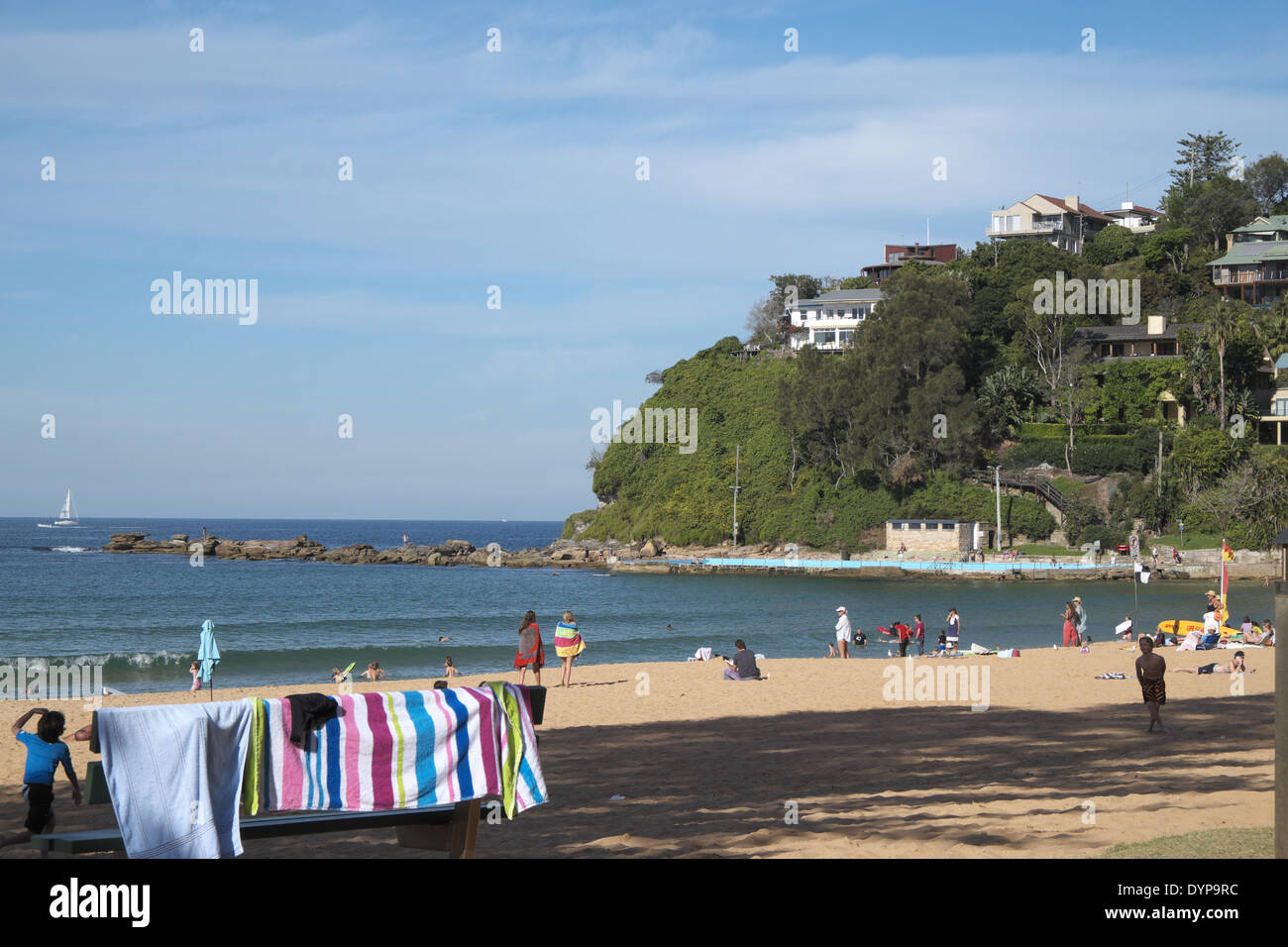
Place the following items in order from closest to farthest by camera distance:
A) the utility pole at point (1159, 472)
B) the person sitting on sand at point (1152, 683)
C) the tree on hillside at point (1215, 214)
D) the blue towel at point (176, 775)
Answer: the blue towel at point (176, 775) < the person sitting on sand at point (1152, 683) < the utility pole at point (1159, 472) < the tree on hillside at point (1215, 214)

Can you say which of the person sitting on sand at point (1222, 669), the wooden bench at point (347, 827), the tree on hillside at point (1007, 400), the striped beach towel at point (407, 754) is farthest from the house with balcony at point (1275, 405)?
the striped beach towel at point (407, 754)

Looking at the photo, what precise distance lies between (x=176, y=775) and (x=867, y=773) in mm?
8090

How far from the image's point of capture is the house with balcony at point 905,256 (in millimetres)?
118188

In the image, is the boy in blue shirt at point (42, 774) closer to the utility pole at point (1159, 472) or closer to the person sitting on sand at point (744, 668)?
the person sitting on sand at point (744, 668)

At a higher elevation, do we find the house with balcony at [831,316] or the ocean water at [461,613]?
the house with balcony at [831,316]

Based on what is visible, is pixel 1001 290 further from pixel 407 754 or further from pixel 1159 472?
pixel 407 754

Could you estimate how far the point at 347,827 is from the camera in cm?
699

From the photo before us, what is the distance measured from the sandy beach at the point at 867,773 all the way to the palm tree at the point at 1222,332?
6051 centimetres

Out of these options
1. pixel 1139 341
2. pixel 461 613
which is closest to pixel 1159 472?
pixel 1139 341

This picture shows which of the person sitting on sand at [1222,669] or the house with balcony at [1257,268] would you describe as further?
the house with balcony at [1257,268]

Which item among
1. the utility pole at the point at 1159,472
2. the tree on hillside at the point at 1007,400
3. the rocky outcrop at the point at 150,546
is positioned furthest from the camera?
the rocky outcrop at the point at 150,546

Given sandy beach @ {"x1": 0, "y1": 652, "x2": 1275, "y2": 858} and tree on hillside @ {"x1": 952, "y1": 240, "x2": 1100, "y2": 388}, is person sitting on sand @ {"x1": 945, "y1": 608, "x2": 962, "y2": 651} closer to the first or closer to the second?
sandy beach @ {"x1": 0, "y1": 652, "x2": 1275, "y2": 858}
